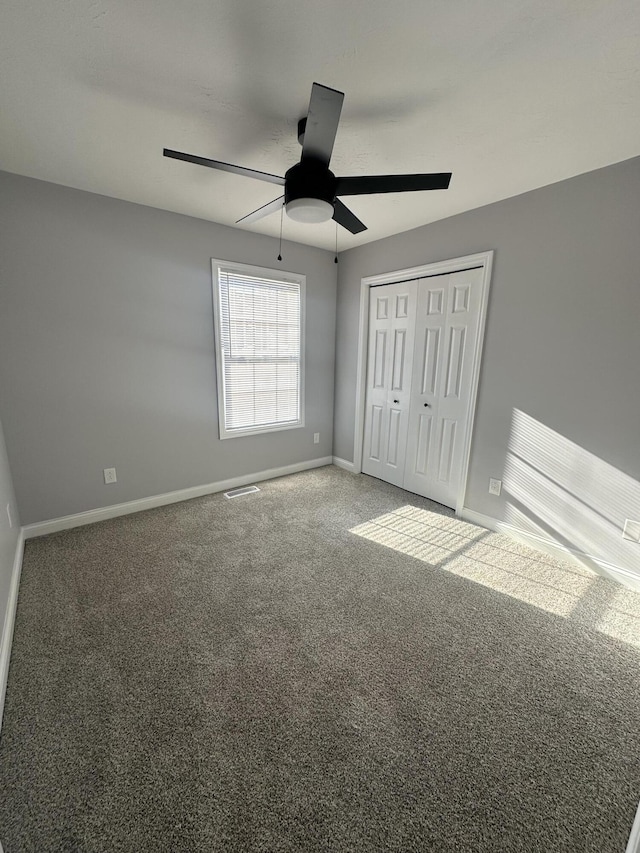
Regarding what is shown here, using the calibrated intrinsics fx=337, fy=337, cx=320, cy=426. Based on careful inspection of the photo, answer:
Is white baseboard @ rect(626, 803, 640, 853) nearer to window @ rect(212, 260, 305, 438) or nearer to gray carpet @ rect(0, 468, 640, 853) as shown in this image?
gray carpet @ rect(0, 468, 640, 853)

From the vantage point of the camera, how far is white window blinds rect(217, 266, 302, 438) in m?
3.25

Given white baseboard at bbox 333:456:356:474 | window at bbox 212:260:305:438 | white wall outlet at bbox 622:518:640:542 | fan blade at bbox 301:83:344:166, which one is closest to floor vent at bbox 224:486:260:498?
window at bbox 212:260:305:438

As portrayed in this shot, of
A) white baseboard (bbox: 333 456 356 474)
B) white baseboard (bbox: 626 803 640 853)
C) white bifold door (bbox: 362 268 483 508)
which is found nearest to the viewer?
white baseboard (bbox: 626 803 640 853)

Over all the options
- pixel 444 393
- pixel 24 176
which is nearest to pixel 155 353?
pixel 24 176

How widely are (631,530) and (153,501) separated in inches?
141

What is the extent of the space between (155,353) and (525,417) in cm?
303

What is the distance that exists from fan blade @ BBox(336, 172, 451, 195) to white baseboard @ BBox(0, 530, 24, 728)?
102 inches

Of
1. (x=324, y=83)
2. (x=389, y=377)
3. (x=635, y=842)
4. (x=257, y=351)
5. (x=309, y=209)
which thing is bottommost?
(x=635, y=842)

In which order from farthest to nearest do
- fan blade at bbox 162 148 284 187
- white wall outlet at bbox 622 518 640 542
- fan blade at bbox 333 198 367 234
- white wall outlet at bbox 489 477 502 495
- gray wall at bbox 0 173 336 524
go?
1. white wall outlet at bbox 489 477 502 495
2. gray wall at bbox 0 173 336 524
3. white wall outlet at bbox 622 518 640 542
4. fan blade at bbox 333 198 367 234
5. fan blade at bbox 162 148 284 187

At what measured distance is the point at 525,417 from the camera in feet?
8.24

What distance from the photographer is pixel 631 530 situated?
6.85 feet

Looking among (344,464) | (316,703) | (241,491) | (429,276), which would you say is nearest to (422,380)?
(429,276)

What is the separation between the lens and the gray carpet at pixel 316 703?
1.04 metres

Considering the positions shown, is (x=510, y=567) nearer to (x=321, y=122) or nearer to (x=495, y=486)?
(x=495, y=486)
